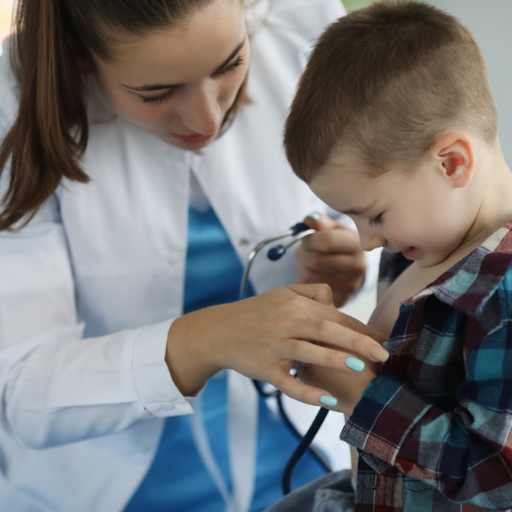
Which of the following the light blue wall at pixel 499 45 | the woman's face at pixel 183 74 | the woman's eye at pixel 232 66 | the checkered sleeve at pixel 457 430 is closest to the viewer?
the checkered sleeve at pixel 457 430

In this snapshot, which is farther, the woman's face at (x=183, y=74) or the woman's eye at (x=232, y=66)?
the woman's eye at (x=232, y=66)

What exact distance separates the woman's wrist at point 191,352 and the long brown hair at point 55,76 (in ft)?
1.15

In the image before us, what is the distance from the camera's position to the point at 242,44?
33.0 inches

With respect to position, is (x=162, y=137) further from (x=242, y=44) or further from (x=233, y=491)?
(x=233, y=491)

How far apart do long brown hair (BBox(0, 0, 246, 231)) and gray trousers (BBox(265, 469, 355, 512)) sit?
2.14ft

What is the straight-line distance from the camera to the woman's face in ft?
2.43

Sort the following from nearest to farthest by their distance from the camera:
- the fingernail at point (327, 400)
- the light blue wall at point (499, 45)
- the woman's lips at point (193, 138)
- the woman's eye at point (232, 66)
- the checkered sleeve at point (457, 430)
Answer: the checkered sleeve at point (457, 430) < the fingernail at point (327, 400) < the woman's eye at point (232, 66) < the woman's lips at point (193, 138) < the light blue wall at point (499, 45)

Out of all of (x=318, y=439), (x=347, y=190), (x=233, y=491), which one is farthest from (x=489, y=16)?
(x=233, y=491)

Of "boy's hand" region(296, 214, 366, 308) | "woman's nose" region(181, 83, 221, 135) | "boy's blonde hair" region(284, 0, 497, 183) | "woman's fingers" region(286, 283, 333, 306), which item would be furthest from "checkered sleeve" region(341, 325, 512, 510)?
"woman's nose" region(181, 83, 221, 135)

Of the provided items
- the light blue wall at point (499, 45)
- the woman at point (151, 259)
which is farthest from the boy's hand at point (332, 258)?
the light blue wall at point (499, 45)

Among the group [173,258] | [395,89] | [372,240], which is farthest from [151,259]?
[395,89]

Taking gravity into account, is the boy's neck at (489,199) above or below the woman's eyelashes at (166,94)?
below

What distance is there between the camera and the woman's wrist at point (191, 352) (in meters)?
0.75

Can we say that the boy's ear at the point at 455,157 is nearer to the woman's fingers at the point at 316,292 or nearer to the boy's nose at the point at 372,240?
the boy's nose at the point at 372,240
